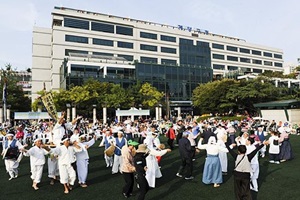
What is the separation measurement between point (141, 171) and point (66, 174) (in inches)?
114

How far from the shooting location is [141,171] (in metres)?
6.47

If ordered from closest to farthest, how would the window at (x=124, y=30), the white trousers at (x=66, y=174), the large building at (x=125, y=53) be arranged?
the white trousers at (x=66, y=174) → the large building at (x=125, y=53) → the window at (x=124, y=30)

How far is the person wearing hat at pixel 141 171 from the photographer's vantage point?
251 inches

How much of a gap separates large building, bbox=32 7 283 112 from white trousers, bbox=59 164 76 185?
130 feet

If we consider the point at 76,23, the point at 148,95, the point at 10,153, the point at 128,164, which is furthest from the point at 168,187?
the point at 76,23

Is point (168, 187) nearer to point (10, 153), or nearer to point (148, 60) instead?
point (10, 153)

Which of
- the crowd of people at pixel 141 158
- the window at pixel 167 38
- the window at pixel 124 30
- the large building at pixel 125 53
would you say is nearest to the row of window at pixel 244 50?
the large building at pixel 125 53

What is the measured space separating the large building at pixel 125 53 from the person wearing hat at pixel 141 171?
136 feet

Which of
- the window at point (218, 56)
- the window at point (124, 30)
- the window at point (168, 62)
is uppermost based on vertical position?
the window at point (124, 30)

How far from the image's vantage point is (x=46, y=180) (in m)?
9.62

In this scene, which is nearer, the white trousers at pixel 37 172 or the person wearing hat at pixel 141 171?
the person wearing hat at pixel 141 171

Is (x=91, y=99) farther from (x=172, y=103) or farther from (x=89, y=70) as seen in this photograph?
(x=172, y=103)

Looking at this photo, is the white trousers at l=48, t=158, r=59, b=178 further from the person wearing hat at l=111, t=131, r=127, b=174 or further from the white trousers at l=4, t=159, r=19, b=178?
the person wearing hat at l=111, t=131, r=127, b=174

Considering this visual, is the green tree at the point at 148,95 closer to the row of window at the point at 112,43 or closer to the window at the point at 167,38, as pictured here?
the row of window at the point at 112,43
